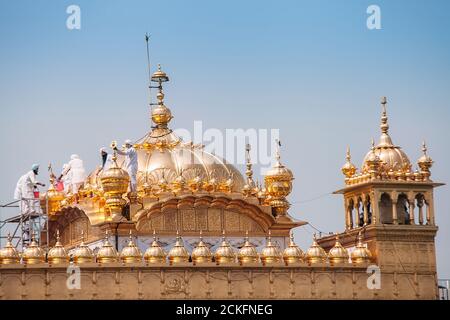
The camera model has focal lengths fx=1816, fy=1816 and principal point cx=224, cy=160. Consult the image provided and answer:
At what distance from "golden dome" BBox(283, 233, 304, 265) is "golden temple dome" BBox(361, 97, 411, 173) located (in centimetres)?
442

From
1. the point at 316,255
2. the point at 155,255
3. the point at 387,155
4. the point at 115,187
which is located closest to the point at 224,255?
the point at 155,255

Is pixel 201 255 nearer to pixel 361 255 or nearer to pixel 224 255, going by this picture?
pixel 224 255

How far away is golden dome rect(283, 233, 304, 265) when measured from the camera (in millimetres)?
56094

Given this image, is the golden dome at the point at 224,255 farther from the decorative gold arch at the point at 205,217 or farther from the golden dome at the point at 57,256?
the golden dome at the point at 57,256

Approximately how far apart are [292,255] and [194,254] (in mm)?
3152

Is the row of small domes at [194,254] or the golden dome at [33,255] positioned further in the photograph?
the row of small domes at [194,254]

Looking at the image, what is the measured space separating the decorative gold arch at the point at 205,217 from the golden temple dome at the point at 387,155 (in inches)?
157

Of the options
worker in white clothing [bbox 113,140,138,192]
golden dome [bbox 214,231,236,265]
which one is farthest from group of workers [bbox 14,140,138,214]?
golden dome [bbox 214,231,236,265]

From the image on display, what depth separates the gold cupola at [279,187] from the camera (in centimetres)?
5959

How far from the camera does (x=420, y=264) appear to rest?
5822 centimetres

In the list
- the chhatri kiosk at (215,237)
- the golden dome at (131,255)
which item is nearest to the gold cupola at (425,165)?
the chhatri kiosk at (215,237)

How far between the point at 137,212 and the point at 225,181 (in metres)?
3.57
